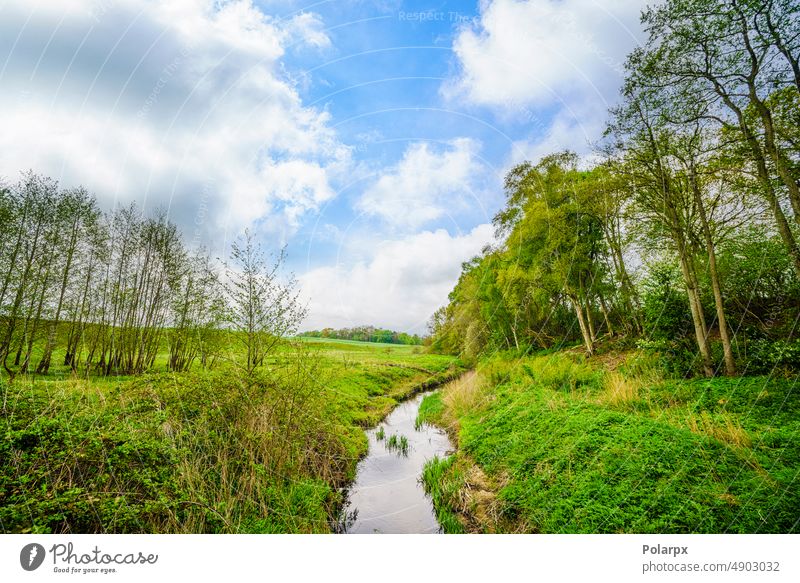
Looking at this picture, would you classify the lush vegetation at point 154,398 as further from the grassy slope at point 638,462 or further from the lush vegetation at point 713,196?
the lush vegetation at point 713,196

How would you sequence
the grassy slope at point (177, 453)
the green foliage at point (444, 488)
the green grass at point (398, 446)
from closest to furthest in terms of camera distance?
the grassy slope at point (177, 453), the green foliage at point (444, 488), the green grass at point (398, 446)

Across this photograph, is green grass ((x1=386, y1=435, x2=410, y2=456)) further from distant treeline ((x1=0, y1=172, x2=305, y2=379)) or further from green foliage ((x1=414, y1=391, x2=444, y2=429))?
distant treeline ((x1=0, y1=172, x2=305, y2=379))

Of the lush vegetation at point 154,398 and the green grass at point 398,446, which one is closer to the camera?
the lush vegetation at point 154,398

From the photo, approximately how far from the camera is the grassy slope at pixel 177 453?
2.95 meters

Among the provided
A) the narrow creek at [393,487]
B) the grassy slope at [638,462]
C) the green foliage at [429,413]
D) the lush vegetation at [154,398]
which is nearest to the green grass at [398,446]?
the narrow creek at [393,487]

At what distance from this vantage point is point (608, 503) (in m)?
3.75

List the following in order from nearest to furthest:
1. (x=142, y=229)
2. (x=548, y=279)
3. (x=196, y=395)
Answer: (x=196, y=395)
(x=142, y=229)
(x=548, y=279)

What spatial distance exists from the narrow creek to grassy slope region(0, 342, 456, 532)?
18.1 inches

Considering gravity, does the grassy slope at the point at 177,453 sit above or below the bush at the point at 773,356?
below

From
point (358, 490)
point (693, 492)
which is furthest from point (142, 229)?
point (693, 492)

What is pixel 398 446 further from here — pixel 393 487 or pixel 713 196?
pixel 713 196

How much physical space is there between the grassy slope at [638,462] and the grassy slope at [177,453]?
2864 millimetres
